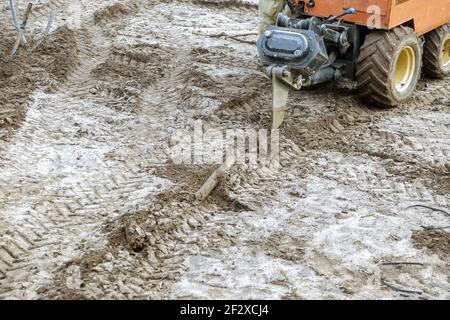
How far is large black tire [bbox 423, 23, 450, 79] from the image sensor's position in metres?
8.52

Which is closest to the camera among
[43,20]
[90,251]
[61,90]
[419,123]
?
[90,251]

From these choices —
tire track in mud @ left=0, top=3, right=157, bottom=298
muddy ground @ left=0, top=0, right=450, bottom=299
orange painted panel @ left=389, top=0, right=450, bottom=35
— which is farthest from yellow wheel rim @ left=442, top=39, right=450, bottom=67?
tire track in mud @ left=0, top=3, right=157, bottom=298

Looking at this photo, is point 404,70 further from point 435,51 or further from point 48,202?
point 48,202

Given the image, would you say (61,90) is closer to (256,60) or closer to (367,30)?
(256,60)

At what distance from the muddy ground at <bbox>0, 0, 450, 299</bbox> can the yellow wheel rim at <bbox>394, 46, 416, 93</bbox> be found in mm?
231

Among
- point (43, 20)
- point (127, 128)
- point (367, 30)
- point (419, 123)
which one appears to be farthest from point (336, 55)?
point (43, 20)

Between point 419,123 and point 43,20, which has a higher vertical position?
point 419,123

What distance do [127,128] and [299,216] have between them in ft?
7.53

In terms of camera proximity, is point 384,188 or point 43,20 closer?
point 384,188

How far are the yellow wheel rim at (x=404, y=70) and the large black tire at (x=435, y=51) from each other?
0.66 m

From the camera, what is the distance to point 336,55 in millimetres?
7688

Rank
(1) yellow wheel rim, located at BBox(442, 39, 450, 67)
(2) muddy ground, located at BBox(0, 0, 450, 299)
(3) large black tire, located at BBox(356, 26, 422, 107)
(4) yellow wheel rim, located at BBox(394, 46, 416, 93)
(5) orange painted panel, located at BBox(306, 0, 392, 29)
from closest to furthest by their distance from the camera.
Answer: (2) muddy ground, located at BBox(0, 0, 450, 299)
(5) orange painted panel, located at BBox(306, 0, 392, 29)
(3) large black tire, located at BBox(356, 26, 422, 107)
(4) yellow wheel rim, located at BBox(394, 46, 416, 93)
(1) yellow wheel rim, located at BBox(442, 39, 450, 67)

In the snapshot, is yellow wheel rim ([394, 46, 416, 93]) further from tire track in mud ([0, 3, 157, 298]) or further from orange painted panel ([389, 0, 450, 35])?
tire track in mud ([0, 3, 157, 298])

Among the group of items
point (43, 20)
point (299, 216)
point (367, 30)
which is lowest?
point (43, 20)
